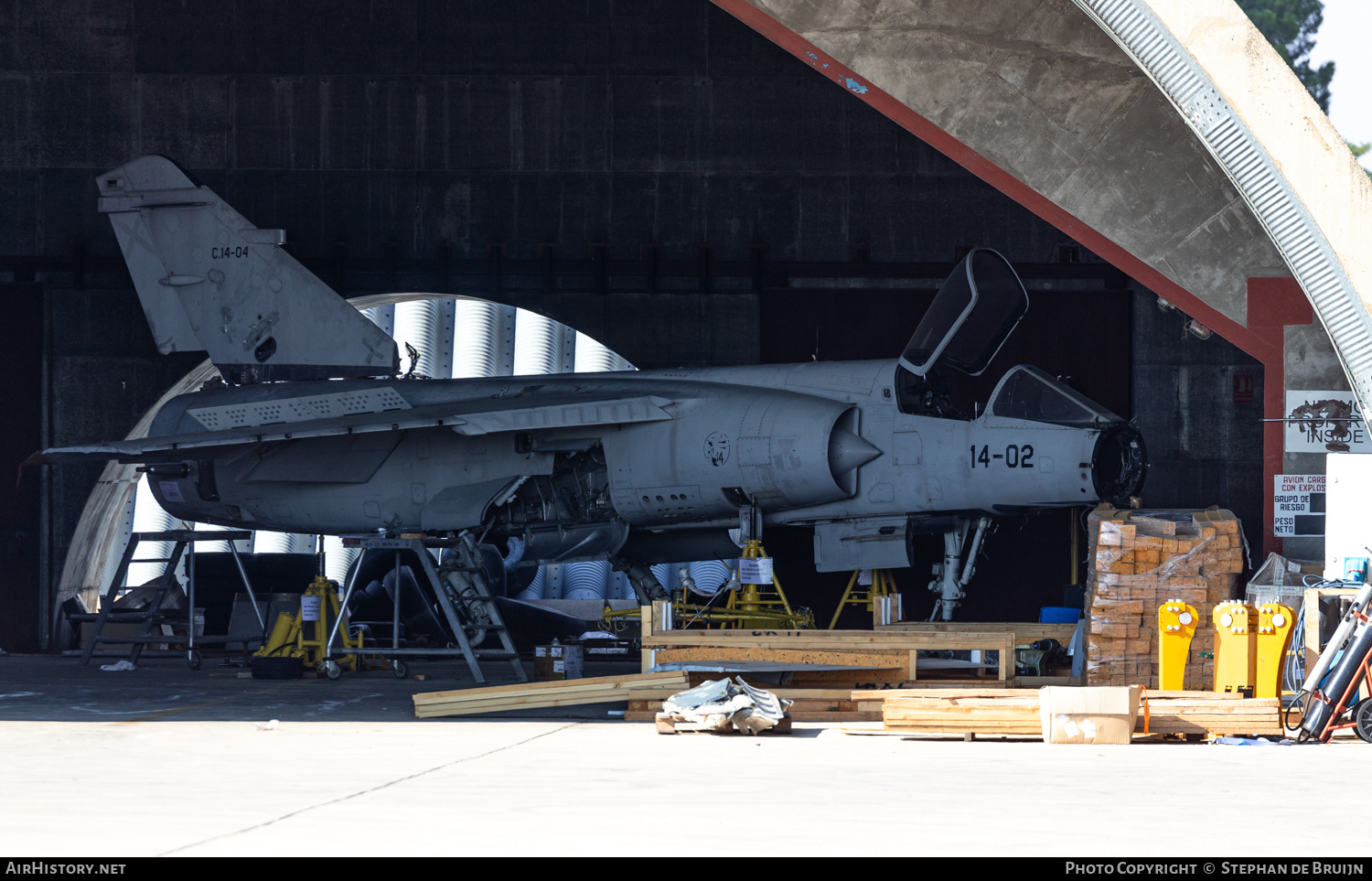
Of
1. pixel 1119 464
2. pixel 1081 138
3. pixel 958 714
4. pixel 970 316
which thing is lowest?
pixel 958 714

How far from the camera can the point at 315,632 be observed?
15.2 m

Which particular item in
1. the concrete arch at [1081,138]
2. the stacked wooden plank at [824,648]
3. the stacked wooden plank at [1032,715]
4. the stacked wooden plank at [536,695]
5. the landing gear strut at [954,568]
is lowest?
the stacked wooden plank at [536,695]

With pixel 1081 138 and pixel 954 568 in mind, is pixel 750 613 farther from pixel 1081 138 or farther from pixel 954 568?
pixel 1081 138

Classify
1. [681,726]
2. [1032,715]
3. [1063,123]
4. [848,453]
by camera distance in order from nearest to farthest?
[1032,715] → [681,726] → [1063,123] → [848,453]

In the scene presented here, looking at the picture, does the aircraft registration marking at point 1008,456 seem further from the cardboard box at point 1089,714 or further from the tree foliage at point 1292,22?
the tree foliage at point 1292,22

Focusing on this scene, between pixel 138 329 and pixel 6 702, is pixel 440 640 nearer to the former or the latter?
pixel 138 329

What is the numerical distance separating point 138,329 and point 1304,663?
15.1 metres

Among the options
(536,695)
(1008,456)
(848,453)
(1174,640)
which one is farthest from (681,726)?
(1008,456)

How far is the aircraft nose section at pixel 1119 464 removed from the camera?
1322 centimetres

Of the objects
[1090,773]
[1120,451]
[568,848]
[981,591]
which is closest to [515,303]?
[981,591]

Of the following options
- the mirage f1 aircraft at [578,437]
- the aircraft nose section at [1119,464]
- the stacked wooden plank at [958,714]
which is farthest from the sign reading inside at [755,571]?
the stacked wooden plank at [958,714]

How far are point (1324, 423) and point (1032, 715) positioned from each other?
437 cm

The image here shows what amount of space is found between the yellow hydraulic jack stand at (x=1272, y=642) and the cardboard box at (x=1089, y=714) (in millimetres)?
1516

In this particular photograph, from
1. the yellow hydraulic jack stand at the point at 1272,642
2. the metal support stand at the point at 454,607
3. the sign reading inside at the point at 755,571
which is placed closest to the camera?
the yellow hydraulic jack stand at the point at 1272,642
